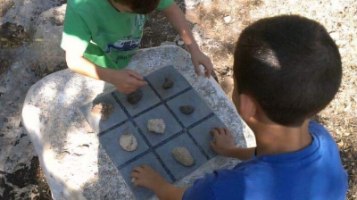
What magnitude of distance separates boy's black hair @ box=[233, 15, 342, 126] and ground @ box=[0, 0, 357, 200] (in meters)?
1.50

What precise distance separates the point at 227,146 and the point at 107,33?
794mm

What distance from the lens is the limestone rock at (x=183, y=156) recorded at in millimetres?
2078

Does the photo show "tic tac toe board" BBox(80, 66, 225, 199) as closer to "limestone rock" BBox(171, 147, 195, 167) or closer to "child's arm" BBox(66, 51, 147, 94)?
"limestone rock" BBox(171, 147, 195, 167)

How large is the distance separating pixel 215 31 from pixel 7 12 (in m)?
1.46

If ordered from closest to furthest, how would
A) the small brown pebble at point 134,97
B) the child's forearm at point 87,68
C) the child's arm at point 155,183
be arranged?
the child's arm at point 155,183 < the child's forearm at point 87,68 < the small brown pebble at point 134,97

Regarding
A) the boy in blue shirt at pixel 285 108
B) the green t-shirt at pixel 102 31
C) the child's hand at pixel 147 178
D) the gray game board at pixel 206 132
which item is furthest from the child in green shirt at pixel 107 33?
the boy in blue shirt at pixel 285 108

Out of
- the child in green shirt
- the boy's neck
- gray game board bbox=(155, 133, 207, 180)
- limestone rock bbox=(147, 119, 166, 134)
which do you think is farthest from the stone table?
the boy's neck

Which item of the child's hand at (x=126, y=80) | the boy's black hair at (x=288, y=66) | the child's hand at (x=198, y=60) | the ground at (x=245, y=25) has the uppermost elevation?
the boy's black hair at (x=288, y=66)

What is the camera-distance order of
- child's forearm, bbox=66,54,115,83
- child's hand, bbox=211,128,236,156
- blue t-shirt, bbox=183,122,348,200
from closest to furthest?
1. blue t-shirt, bbox=183,122,348,200
2. child's forearm, bbox=66,54,115,83
3. child's hand, bbox=211,128,236,156

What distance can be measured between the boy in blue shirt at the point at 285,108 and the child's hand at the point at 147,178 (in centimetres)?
37

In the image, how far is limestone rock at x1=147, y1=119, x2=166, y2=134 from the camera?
2.14 metres

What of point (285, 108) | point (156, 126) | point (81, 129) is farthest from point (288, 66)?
point (81, 129)

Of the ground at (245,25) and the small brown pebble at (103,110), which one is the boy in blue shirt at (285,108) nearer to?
the small brown pebble at (103,110)

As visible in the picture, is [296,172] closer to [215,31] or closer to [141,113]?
[141,113]
